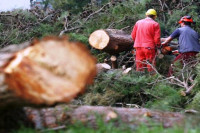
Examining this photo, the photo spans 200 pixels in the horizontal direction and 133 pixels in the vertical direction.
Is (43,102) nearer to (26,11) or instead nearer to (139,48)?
(139,48)

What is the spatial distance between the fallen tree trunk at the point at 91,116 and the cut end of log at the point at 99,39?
3.91 metres

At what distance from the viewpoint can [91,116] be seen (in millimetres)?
3293

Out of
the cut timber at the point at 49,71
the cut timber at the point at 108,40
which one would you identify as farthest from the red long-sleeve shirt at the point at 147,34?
the cut timber at the point at 49,71

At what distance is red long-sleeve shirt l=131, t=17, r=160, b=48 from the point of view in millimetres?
7684

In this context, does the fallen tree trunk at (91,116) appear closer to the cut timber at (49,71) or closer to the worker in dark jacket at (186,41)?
the cut timber at (49,71)

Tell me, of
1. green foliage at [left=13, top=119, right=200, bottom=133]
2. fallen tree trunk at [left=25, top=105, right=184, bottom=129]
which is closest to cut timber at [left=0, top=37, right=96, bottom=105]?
green foliage at [left=13, top=119, right=200, bottom=133]

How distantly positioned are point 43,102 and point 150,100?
3366mm


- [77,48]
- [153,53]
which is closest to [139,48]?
[153,53]

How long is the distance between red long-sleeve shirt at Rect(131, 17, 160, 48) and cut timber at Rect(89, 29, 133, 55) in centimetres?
28

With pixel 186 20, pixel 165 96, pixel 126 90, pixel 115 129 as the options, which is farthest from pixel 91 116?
pixel 186 20

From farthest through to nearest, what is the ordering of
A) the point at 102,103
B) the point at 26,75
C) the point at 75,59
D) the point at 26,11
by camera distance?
the point at 26,11 → the point at 102,103 → the point at 75,59 → the point at 26,75

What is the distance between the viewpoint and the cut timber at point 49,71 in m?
2.58

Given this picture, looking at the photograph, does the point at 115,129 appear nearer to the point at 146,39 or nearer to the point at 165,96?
the point at 165,96

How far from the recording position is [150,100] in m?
5.73
